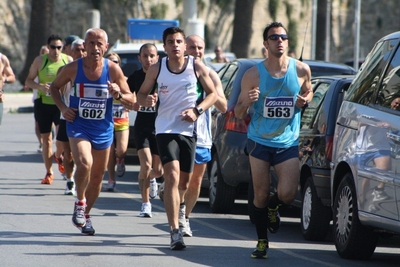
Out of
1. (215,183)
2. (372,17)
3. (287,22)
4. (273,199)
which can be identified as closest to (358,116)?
(273,199)

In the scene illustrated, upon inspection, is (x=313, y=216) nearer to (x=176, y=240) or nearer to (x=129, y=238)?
(x=176, y=240)

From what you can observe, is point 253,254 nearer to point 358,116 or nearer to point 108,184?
point 358,116

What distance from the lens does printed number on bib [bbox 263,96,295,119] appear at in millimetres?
8508

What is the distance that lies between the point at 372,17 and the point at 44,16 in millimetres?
31966

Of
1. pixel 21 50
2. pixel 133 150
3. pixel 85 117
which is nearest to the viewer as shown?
pixel 85 117

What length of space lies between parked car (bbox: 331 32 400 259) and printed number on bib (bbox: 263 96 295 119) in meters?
0.57

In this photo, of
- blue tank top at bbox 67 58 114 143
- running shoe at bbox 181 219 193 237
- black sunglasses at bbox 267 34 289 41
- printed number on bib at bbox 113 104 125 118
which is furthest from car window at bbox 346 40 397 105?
printed number on bib at bbox 113 104 125 118

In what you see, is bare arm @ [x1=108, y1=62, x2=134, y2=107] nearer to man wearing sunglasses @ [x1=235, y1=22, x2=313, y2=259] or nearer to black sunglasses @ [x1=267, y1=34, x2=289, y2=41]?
man wearing sunglasses @ [x1=235, y1=22, x2=313, y2=259]

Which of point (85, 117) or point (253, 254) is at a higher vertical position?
point (85, 117)

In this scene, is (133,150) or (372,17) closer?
(133,150)

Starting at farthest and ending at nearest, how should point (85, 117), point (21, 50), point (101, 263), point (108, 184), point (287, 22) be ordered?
point (287, 22), point (21, 50), point (108, 184), point (85, 117), point (101, 263)

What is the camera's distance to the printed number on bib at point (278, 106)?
851cm

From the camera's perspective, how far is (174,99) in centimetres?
908

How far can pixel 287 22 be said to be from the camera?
195 feet
